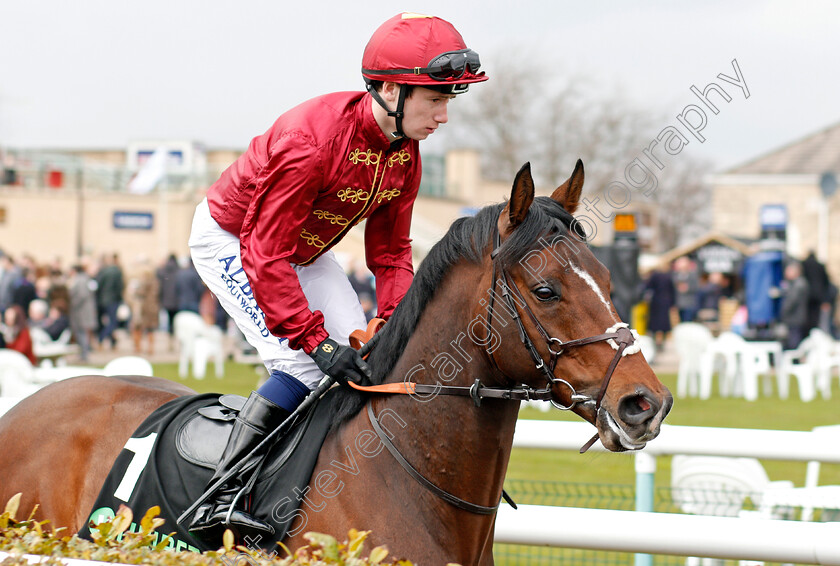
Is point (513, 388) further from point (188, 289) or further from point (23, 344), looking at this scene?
point (188, 289)

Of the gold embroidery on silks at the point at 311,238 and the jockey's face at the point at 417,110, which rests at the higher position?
the jockey's face at the point at 417,110

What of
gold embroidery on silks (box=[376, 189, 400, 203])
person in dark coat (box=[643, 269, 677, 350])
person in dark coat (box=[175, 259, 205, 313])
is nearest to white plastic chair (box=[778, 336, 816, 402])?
person in dark coat (box=[643, 269, 677, 350])

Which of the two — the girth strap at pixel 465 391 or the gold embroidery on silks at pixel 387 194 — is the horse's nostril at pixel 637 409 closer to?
the girth strap at pixel 465 391

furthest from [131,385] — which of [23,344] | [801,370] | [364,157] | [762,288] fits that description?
[762,288]

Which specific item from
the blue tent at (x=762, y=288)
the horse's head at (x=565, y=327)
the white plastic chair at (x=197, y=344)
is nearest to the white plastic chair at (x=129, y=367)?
the horse's head at (x=565, y=327)

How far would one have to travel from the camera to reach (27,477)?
11.8ft

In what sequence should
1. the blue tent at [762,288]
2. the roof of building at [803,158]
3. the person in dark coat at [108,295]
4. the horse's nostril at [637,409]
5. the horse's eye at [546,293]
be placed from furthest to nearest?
the roof of building at [803,158] < the person in dark coat at [108,295] < the blue tent at [762,288] < the horse's eye at [546,293] < the horse's nostril at [637,409]

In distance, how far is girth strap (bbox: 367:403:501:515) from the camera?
115 inches

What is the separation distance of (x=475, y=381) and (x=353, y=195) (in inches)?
31.9

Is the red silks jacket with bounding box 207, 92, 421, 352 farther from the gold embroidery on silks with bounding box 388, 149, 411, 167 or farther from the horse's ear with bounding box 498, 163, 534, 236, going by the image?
the horse's ear with bounding box 498, 163, 534, 236

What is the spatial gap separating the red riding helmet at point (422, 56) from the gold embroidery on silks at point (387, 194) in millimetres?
413

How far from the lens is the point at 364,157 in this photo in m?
3.23

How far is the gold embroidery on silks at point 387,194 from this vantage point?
3380 mm

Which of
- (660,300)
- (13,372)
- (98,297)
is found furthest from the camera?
(98,297)
